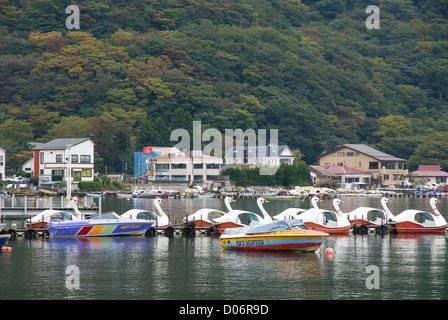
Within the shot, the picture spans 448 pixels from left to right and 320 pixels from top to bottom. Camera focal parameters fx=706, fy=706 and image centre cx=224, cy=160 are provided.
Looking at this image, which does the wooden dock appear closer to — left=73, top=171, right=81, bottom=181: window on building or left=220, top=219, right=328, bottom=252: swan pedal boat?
left=220, top=219, right=328, bottom=252: swan pedal boat

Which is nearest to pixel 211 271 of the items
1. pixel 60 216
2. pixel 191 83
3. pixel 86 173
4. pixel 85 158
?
pixel 60 216

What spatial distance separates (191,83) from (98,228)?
113 meters

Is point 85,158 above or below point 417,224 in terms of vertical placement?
above

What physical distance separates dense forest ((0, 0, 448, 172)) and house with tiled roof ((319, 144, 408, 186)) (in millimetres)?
8444

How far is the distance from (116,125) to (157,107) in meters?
19.2

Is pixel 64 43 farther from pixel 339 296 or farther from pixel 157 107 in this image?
pixel 339 296

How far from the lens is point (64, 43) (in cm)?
16275

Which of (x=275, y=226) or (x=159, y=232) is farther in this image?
(x=159, y=232)

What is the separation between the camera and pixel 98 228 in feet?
145

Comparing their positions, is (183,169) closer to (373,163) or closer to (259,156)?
(259,156)

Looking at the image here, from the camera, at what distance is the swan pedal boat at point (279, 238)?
122 feet

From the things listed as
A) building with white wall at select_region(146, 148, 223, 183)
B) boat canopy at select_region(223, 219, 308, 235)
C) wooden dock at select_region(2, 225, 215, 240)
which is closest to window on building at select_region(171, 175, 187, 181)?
building with white wall at select_region(146, 148, 223, 183)

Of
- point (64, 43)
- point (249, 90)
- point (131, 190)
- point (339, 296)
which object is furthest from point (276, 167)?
point (339, 296)

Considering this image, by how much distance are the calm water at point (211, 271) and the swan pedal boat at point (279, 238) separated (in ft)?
1.96
